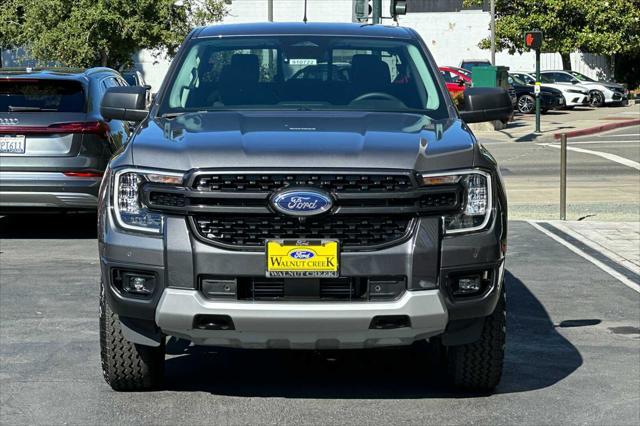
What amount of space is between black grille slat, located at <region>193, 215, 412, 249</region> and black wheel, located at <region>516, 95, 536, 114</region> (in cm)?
3725

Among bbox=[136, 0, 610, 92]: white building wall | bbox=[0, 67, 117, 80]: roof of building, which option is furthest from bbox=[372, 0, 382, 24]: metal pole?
bbox=[136, 0, 610, 92]: white building wall

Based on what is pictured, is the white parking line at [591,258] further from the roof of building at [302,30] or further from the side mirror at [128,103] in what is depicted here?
the side mirror at [128,103]

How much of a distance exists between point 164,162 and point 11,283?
4.65 m

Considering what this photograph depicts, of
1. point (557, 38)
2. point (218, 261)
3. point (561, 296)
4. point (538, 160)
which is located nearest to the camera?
point (218, 261)

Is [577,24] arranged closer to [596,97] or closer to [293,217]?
[596,97]

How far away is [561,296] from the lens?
9945 mm

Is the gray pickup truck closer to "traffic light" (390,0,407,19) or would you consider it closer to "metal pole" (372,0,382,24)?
"metal pole" (372,0,382,24)

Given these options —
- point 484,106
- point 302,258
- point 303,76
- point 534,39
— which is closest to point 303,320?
point 302,258

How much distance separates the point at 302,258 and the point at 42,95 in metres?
7.01

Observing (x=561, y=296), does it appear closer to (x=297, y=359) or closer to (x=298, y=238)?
(x=297, y=359)

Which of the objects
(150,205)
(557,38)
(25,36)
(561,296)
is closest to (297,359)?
(150,205)

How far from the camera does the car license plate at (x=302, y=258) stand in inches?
236

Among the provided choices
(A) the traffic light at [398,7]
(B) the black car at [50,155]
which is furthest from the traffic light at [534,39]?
(B) the black car at [50,155]

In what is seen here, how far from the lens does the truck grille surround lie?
19.8 ft
